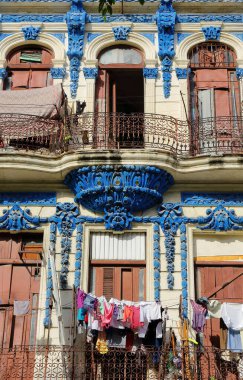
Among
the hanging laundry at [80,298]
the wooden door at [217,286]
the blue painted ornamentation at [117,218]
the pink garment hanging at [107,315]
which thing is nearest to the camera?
the hanging laundry at [80,298]

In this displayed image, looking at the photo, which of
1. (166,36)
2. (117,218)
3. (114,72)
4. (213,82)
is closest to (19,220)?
(117,218)

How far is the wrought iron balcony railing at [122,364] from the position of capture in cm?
989

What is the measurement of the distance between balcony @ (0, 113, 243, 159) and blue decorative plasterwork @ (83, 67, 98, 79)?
1.17m

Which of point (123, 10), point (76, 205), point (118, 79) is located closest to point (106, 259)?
point (76, 205)

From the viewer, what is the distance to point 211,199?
39.0 feet

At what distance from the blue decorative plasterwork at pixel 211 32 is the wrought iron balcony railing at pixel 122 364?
6676mm

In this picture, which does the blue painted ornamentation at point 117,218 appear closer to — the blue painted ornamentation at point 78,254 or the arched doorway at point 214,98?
the blue painted ornamentation at point 78,254

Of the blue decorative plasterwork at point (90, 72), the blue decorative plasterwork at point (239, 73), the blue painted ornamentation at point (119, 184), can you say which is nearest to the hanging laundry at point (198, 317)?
the blue painted ornamentation at point (119, 184)

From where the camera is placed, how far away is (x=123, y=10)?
45.4ft

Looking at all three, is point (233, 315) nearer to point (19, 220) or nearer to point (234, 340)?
point (234, 340)

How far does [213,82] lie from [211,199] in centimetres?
283

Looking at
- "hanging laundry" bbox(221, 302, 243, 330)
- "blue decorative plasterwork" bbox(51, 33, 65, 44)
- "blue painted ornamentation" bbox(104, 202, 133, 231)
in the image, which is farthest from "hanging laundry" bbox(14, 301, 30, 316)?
"blue decorative plasterwork" bbox(51, 33, 65, 44)

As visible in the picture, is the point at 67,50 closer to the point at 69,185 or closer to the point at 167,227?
the point at 69,185

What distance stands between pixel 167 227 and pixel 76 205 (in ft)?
5.73
